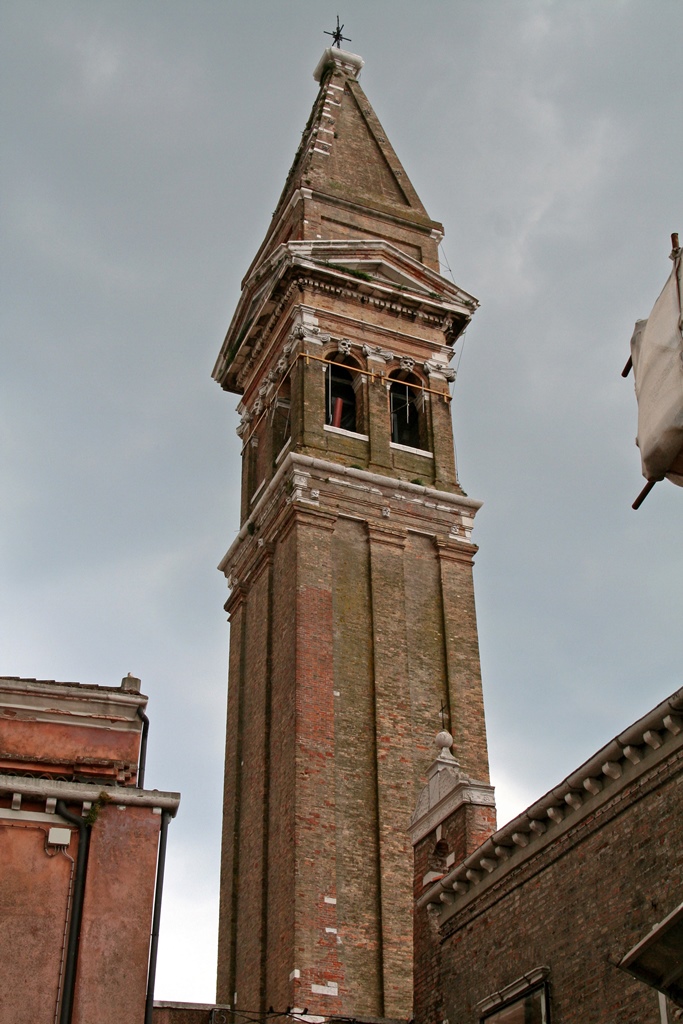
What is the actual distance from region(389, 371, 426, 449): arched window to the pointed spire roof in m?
4.30

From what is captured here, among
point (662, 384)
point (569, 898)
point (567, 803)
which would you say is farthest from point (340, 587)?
point (662, 384)

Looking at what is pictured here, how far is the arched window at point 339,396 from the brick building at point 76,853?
18.9 metres

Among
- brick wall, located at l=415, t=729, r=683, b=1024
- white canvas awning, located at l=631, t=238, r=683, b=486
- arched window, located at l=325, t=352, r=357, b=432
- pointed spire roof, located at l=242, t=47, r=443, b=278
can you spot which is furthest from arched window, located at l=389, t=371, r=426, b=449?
white canvas awning, located at l=631, t=238, r=683, b=486

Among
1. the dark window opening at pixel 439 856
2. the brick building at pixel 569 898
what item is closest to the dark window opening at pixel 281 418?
the dark window opening at pixel 439 856

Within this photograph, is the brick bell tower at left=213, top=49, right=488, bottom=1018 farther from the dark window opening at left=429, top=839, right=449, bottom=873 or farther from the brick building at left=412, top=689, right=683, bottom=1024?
the brick building at left=412, top=689, right=683, bottom=1024

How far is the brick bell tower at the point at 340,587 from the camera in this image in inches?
1035

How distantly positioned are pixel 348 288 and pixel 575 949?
22.1 m

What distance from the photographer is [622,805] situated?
16016 millimetres

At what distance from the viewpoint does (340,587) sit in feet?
101

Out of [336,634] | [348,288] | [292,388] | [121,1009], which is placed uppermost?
[348,288]

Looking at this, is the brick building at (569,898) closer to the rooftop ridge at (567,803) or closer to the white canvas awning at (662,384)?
the rooftop ridge at (567,803)

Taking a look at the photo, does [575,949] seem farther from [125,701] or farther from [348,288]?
[348,288]

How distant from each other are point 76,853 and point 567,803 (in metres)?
5.81

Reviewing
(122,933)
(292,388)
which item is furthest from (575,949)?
(292,388)
